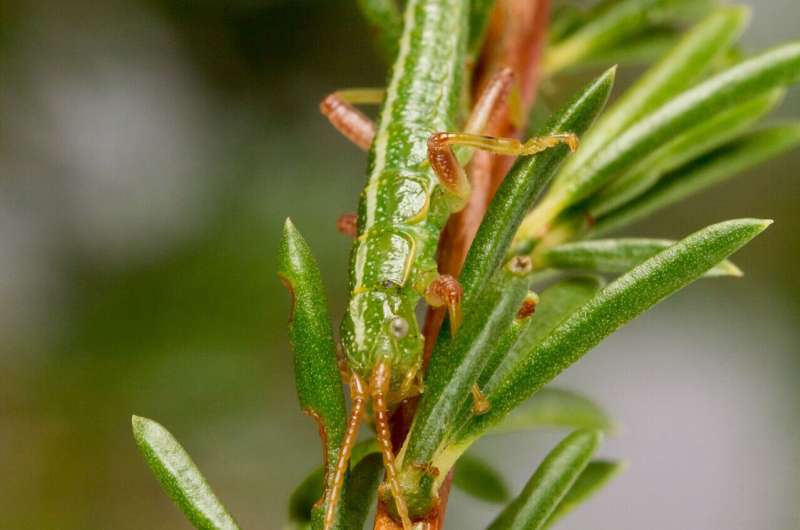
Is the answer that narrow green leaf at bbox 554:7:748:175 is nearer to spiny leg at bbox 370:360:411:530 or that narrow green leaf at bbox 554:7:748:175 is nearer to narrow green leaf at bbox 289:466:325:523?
spiny leg at bbox 370:360:411:530

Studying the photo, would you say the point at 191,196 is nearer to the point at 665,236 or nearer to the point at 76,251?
the point at 76,251

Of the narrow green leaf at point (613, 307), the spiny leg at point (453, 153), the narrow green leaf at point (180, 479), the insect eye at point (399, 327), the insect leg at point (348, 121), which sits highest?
the insect leg at point (348, 121)

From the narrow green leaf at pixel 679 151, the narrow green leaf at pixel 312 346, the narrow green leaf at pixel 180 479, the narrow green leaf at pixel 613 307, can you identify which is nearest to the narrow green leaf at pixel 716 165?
the narrow green leaf at pixel 679 151

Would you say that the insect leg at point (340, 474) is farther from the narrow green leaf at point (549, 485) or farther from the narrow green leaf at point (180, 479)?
the narrow green leaf at point (549, 485)

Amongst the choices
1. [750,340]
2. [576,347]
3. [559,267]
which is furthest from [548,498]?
[750,340]

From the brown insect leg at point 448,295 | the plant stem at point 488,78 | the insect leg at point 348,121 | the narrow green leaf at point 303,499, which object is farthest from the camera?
the insect leg at point 348,121

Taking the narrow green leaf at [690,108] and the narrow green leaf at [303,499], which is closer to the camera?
the narrow green leaf at [303,499]

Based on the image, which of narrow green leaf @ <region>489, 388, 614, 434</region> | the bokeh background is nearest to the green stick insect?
narrow green leaf @ <region>489, 388, 614, 434</region>

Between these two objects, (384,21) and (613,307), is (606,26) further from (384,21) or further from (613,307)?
(613,307)
